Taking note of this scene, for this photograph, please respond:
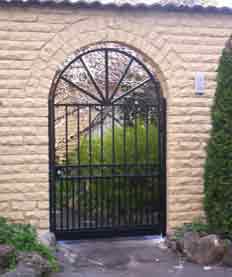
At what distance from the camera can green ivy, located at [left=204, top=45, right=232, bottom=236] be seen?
18.3ft

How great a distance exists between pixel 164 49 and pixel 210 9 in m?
0.85

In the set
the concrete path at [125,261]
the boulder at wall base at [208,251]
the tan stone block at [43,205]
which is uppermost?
the tan stone block at [43,205]

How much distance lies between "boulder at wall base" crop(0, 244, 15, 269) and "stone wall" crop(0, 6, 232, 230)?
111 cm

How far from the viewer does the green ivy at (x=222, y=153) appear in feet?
18.3

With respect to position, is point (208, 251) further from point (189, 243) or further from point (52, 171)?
point (52, 171)

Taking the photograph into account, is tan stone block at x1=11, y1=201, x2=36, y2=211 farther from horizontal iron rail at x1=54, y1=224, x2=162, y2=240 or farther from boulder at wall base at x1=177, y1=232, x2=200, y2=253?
boulder at wall base at x1=177, y1=232, x2=200, y2=253

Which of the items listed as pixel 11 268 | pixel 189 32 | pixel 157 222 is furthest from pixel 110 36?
pixel 11 268

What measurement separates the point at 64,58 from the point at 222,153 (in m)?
2.44

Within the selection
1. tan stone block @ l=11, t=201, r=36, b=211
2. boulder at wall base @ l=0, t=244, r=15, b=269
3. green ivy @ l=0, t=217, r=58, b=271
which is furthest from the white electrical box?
boulder at wall base @ l=0, t=244, r=15, b=269

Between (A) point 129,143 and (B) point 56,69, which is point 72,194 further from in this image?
(B) point 56,69

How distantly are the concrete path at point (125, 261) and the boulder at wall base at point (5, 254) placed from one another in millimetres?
638

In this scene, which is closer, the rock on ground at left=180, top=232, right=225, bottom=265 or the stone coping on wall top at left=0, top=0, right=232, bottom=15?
the rock on ground at left=180, top=232, right=225, bottom=265

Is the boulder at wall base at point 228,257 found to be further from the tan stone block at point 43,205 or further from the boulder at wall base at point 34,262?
the tan stone block at point 43,205

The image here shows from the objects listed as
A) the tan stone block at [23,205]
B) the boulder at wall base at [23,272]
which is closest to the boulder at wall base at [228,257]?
the boulder at wall base at [23,272]
